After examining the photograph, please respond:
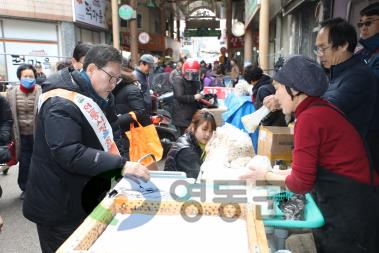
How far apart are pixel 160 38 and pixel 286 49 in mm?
16241

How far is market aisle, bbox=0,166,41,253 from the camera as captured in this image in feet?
11.8

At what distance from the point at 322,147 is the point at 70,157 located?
1.30 metres

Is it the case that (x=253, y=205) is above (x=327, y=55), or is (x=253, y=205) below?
below

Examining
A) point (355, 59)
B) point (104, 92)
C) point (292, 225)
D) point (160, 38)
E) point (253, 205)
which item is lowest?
point (292, 225)

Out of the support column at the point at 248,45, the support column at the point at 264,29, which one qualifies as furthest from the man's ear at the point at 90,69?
the support column at the point at 248,45

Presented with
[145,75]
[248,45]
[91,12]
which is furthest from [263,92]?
[91,12]

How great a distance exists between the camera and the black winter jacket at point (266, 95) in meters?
4.16

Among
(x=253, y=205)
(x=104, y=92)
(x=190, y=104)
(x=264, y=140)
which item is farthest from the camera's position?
(x=190, y=104)

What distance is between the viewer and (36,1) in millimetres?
14203

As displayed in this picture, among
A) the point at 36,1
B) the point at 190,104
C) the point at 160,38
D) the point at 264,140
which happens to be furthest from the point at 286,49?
the point at 160,38

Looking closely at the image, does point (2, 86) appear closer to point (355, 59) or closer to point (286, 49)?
point (286, 49)

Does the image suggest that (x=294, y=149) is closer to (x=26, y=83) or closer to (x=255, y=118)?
(x=255, y=118)

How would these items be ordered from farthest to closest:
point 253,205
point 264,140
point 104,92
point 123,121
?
point 123,121
point 264,140
point 104,92
point 253,205

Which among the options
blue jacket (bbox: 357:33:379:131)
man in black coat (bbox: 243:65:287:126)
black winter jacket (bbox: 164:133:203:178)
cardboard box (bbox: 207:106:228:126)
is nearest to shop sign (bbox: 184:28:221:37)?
cardboard box (bbox: 207:106:228:126)
